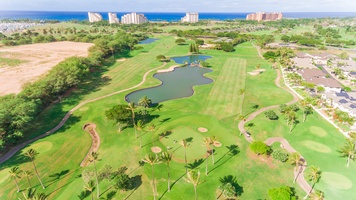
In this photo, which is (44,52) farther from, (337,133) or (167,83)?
(337,133)

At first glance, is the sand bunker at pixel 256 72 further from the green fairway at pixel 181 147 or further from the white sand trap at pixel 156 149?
the white sand trap at pixel 156 149

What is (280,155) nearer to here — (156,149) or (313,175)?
(313,175)

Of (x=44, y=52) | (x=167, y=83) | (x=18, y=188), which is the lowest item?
(x=18, y=188)

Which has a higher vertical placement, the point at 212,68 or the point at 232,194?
the point at 212,68

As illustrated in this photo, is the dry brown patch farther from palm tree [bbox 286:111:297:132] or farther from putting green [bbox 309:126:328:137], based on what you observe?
putting green [bbox 309:126:328:137]

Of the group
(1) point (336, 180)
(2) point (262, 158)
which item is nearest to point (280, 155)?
(2) point (262, 158)

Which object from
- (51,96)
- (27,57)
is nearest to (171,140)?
(51,96)

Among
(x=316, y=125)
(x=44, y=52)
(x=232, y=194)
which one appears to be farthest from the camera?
→ (x=44, y=52)
